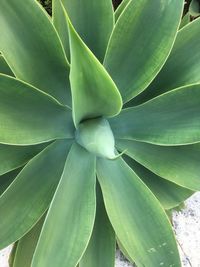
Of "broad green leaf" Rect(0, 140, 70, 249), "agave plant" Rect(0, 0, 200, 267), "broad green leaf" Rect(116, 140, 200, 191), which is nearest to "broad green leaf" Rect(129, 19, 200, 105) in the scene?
"agave plant" Rect(0, 0, 200, 267)

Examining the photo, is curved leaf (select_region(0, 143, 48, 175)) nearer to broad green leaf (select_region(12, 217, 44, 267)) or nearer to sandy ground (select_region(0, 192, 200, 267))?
broad green leaf (select_region(12, 217, 44, 267))

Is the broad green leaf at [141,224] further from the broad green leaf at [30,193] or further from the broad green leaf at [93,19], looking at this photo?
the broad green leaf at [93,19]

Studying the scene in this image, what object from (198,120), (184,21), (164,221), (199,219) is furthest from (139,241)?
(199,219)

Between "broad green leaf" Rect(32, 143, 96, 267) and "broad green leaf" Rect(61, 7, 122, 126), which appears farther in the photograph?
"broad green leaf" Rect(32, 143, 96, 267)

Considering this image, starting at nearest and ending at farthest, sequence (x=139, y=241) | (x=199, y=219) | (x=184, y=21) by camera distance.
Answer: (x=139, y=241), (x=184, y=21), (x=199, y=219)

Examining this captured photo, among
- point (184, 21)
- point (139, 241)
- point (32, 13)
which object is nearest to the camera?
point (32, 13)

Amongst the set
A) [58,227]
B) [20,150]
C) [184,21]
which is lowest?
[58,227]

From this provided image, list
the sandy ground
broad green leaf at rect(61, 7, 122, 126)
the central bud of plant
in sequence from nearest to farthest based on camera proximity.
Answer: broad green leaf at rect(61, 7, 122, 126)
the central bud of plant
the sandy ground

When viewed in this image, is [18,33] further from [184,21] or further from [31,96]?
[184,21]

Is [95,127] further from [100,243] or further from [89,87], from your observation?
[100,243]

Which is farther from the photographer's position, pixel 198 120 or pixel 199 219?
pixel 199 219
